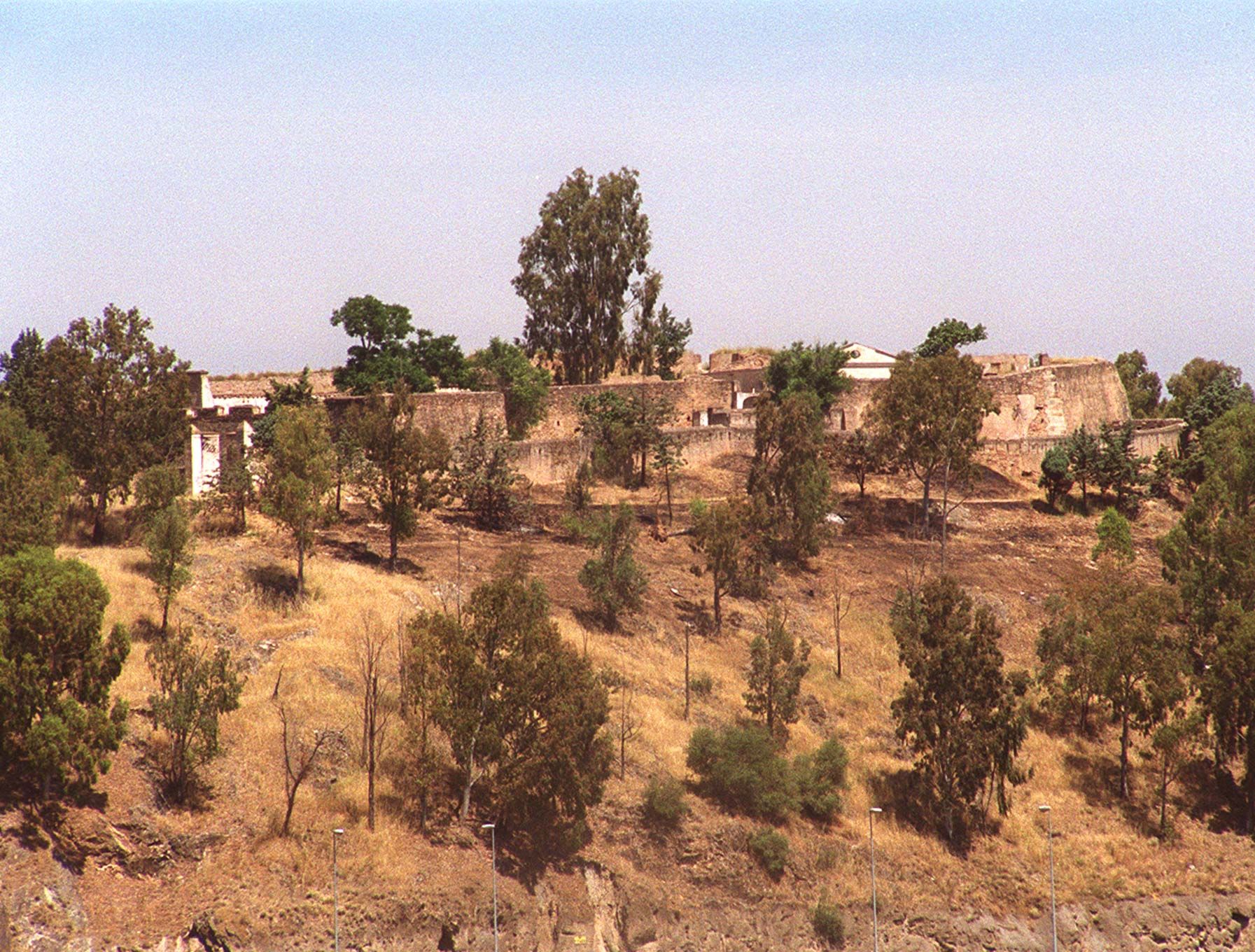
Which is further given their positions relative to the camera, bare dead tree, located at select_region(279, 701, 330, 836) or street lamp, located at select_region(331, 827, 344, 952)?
bare dead tree, located at select_region(279, 701, 330, 836)

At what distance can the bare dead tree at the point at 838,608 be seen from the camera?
43600 millimetres

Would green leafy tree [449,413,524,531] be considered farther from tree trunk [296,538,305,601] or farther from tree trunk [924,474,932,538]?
tree trunk [924,474,932,538]

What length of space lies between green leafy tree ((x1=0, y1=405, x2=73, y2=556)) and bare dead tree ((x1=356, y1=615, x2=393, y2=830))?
7.28 meters

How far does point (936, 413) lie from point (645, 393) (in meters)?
11.0

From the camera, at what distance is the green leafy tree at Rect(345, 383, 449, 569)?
1668 inches

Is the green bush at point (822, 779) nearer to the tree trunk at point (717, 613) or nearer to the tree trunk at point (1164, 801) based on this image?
the tree trunk at point (717, 613)

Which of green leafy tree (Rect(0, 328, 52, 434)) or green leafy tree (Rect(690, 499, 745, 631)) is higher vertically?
green leafy tree (Rect(0, 328, 52, 434))

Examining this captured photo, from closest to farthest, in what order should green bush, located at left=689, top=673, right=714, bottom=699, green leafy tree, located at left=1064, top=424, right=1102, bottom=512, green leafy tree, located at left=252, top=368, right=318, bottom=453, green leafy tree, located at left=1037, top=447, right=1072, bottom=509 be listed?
green bush, located at left=689, top=673, right=714, bottom=699, green leafy tree, located at left=252, top=368, right=318, bottom=453, green leafy tree, located at left=1064, top=424, right=1102, bottom=512, green leafy tree, located at left=1037, top=447, right=1072, bottom=509

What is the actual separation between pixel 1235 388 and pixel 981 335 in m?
10.2

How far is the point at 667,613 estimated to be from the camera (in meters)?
44.3

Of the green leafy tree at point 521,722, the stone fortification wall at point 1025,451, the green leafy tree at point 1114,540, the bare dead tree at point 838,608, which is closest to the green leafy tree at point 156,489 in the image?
the green leafy tree at point 521,722

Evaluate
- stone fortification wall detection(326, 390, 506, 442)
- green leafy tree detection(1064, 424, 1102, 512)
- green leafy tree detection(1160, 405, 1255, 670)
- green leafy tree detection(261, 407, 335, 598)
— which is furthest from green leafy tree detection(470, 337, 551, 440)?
green leafy tree detection(1160, 405, 1255, 670)

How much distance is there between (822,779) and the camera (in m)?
36.9

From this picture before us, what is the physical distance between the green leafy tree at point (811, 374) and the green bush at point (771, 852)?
25.7m
